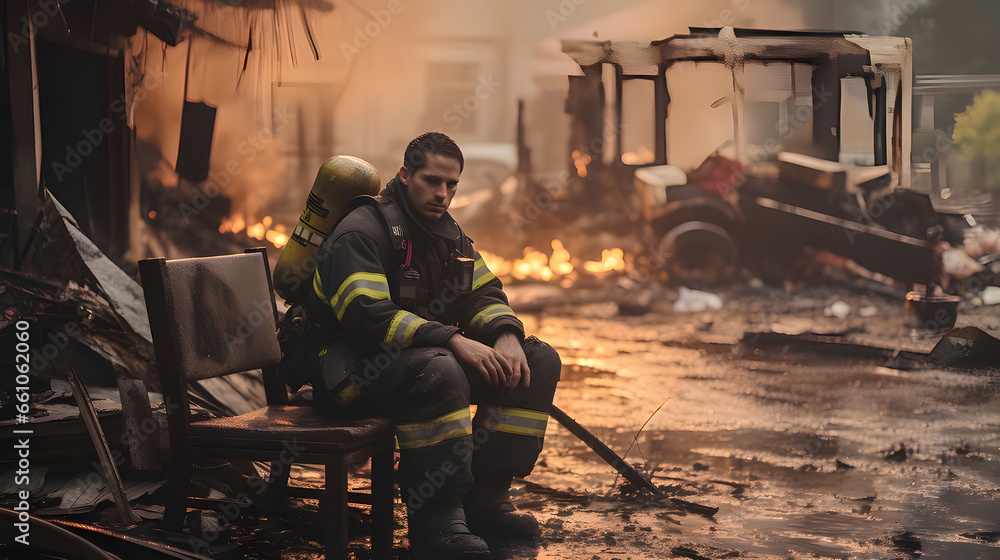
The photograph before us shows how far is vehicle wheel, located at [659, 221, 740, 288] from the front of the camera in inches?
A: 392

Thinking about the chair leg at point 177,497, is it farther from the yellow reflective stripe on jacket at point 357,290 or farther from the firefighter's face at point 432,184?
the firefighter's face at point 432,184

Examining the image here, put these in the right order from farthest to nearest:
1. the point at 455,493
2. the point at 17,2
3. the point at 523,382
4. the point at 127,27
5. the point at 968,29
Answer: the point at 968,29
the point at 127,27
the point at 17,2
the point at 523,382
the point at 455,493

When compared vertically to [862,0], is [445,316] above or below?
below

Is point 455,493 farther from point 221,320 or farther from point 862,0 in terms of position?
point 862,0

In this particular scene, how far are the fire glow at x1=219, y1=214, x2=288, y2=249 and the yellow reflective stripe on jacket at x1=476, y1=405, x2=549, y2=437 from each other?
728 cm

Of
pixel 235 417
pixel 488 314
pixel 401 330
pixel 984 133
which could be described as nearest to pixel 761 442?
pixel 488 314

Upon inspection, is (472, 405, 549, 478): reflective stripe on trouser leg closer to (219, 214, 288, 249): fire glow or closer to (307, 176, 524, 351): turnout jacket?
(307, 176, 524, 351): turnout jacket

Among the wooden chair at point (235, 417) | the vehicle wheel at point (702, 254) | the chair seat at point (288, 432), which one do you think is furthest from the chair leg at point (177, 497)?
the vehicle wheel at point (702, 254)

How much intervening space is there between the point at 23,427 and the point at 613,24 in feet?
28.9

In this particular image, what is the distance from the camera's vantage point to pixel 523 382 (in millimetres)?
2887

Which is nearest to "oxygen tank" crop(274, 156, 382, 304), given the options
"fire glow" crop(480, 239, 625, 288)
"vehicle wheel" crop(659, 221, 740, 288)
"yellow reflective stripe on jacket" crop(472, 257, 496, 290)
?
"yellow reflective stripe on jacket" crop(472, 257, 496, 290)

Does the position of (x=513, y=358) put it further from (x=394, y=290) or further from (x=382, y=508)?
(x=382, y=508)

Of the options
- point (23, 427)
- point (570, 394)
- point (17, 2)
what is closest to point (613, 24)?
point (570, 394)

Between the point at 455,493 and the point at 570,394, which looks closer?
the point at 455,493
